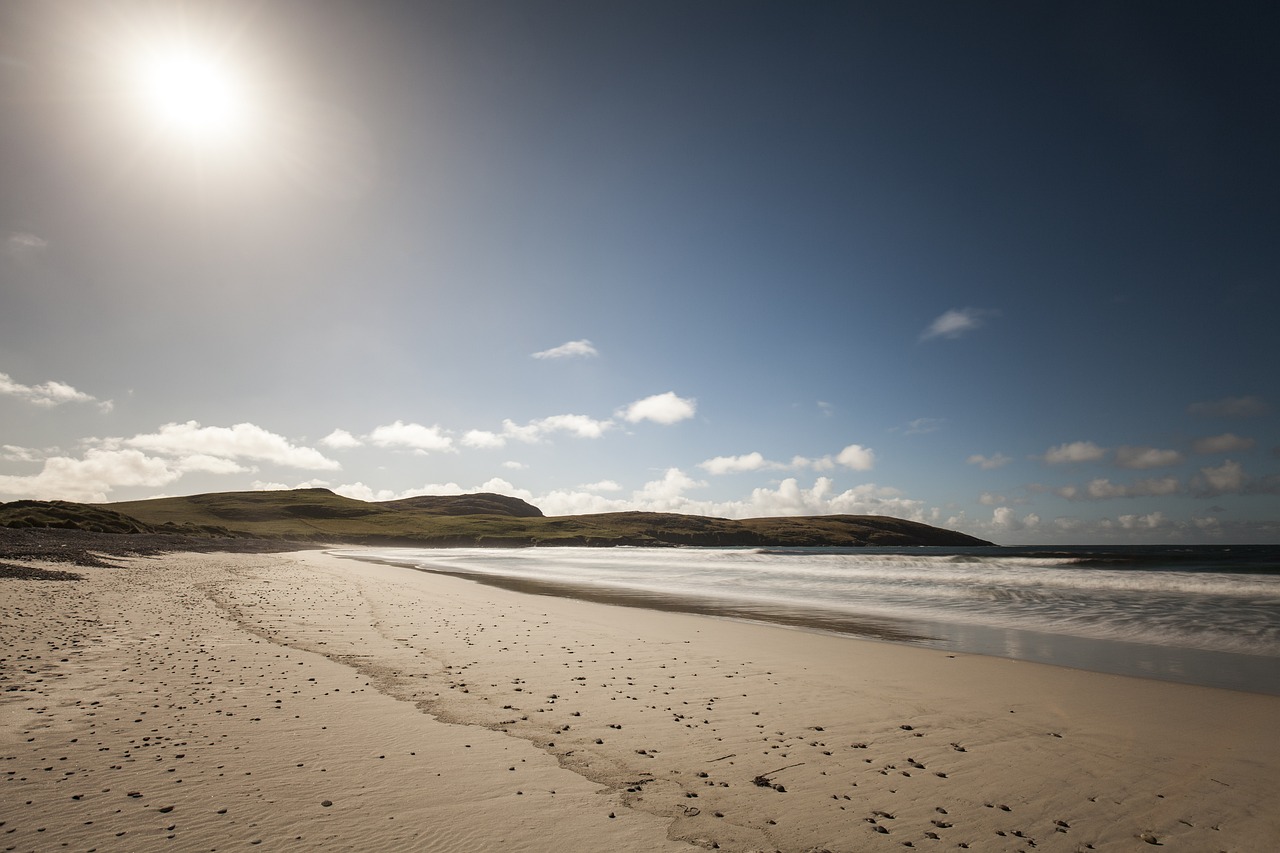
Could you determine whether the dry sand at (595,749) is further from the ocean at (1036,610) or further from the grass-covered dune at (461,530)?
the grass-covered dune at (461,530)

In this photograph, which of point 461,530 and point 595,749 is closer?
point 595,749

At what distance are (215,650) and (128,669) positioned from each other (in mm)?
1917

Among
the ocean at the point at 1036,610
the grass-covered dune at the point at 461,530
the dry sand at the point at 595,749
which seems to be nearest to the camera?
the dry sand at the point at 595,749

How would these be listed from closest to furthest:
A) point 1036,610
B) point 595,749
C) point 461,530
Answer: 1. point 595,749
2. point 1036,610
3. point 461,530

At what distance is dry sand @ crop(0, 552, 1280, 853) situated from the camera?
5.31 m

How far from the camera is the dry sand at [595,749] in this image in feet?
17.4

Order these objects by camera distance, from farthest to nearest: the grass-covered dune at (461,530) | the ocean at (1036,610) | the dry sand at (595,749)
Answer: the grass-covered dune at (461,530)
the ocean at (1036,610)
the dry sand at (595,749)

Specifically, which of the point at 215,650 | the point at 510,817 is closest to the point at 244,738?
the point at 510,817

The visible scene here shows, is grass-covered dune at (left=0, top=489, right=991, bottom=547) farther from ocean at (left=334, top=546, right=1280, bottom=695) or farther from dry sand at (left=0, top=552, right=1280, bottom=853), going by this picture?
dry sand at (left=0, top=552, right=1280, bottom=853)

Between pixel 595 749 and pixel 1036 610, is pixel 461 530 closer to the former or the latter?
pixel 1036 610

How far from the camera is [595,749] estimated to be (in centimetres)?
720

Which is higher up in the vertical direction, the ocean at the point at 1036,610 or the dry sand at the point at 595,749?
the dry sand at the point at 595,749

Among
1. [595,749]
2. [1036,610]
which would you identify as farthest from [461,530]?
[595,749]

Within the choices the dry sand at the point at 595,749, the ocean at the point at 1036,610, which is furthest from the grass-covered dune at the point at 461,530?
the dry sand at the point at 595,749
